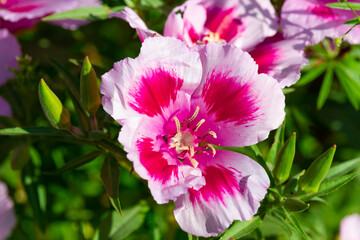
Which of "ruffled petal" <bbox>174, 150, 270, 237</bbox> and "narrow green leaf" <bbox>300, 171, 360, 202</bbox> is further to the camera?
"narrow green leaf" <bbox>300, 171, 360, 202</bbox>

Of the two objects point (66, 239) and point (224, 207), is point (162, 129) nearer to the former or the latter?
point (224, 207)

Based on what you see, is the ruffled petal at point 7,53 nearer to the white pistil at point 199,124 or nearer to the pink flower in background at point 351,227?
the white pistil at point 199,124

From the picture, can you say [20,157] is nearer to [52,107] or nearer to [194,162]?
[52,107]

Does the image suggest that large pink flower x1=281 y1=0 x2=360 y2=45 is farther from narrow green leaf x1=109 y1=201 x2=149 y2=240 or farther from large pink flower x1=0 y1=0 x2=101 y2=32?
narrow green leaf x1=109 y1=201 x2=149 y2=240

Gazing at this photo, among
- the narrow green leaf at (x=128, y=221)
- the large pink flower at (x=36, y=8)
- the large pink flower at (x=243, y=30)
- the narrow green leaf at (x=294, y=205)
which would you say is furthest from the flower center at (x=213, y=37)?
the narrow green leaf at (x=128, y=221)

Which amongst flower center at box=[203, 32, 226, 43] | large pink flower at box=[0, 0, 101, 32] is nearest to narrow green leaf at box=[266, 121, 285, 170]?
flower center at box=[203, 32, 226, 43]
